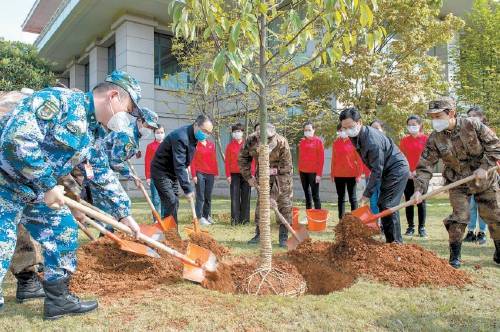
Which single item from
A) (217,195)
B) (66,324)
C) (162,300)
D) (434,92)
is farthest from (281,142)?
(217,195)

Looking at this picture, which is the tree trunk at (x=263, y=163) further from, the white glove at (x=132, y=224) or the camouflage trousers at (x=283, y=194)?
the camouflage trousers at (x=283, y=194)

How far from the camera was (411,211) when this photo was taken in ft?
22.6

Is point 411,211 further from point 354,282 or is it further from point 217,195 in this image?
point 217,195

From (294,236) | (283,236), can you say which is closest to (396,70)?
(283,236)

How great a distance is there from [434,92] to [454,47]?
680 centimetres

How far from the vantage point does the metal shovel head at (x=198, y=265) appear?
4.00 meters

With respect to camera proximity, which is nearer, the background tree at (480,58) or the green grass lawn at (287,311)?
the green grass lawn at (287,311)

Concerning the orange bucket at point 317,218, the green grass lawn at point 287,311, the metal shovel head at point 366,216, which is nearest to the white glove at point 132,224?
the green grass lawn at point 287,311

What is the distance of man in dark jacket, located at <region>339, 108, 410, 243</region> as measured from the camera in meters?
5.06

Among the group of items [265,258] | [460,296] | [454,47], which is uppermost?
[454,47]

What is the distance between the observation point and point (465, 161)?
188 inches

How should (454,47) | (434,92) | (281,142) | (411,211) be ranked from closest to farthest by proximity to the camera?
(281,142) → (411,211) → (434,92) → (454,47)

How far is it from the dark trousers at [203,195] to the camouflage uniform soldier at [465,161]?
4.68 meters

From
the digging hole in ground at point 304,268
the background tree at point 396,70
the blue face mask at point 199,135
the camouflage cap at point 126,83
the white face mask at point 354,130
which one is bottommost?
the digging hole in ground at point 304,268
